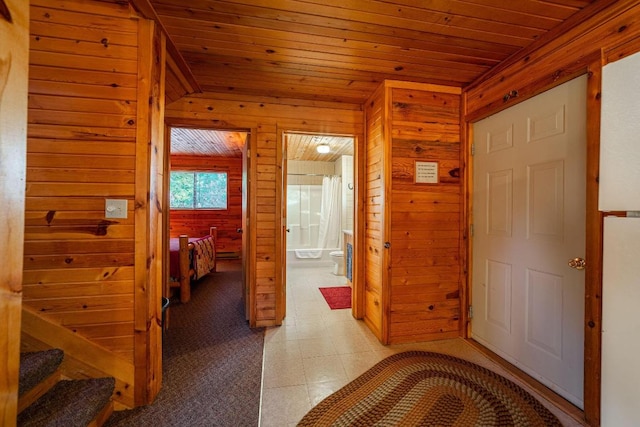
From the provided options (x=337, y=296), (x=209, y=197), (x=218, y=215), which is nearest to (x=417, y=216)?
Answer: (x=337, y=296)

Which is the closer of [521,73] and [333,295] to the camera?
[521,73]

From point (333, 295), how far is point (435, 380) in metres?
1.93

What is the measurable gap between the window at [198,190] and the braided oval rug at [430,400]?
5463 millimetres

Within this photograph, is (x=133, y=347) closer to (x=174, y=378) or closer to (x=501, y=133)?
(x=174, y=378)

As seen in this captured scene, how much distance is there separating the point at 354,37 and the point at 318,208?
4.57 metres

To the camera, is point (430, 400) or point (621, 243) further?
point (430, 400)

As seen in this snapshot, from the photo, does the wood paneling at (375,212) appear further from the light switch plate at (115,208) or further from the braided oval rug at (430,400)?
the light switch plate at (115,208)

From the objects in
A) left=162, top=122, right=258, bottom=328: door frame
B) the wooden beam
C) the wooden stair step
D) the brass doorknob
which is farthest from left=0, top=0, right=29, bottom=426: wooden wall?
the brass doorknob

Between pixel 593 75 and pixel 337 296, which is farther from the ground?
pixel 593 75

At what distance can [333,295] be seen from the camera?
363cm

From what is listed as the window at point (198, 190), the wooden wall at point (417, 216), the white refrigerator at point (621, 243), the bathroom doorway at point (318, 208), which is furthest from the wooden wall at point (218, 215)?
the white refrigerator at point (621, 243)

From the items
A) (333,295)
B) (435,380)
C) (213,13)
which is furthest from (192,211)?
(435,380)

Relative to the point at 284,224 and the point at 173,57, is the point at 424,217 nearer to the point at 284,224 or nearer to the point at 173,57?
the point at 284,224

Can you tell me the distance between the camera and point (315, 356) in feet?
7.02
